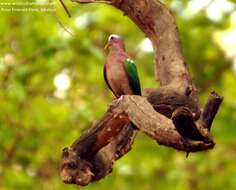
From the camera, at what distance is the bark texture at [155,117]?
159 inches

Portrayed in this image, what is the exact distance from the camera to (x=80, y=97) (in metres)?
9.85

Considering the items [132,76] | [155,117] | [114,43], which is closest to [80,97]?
[114,43]

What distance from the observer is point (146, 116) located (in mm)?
4215

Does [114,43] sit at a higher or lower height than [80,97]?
higher

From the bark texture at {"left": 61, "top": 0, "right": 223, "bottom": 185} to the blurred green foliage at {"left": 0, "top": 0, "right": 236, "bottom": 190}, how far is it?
2594 mm

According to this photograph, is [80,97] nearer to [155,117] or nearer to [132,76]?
[132,76]

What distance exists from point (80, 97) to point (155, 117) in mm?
5710

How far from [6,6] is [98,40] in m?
3.01

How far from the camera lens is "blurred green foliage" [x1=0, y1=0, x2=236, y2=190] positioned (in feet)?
28.5

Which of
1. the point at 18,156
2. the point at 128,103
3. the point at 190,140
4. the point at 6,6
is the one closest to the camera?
the point at 190,140

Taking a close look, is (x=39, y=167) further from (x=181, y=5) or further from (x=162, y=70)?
(x=162, y=70)

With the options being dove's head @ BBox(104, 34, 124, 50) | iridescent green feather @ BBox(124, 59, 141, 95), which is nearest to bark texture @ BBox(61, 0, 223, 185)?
iridescent green feather @ BBox(124, 59, 141, 95)

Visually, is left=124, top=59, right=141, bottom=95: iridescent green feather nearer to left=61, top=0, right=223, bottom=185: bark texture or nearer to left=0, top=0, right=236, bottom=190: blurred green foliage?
left=61, top=0, right=223, bottom=185: bark texture

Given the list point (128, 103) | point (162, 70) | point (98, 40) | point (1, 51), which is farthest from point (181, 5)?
point (128, 103)
